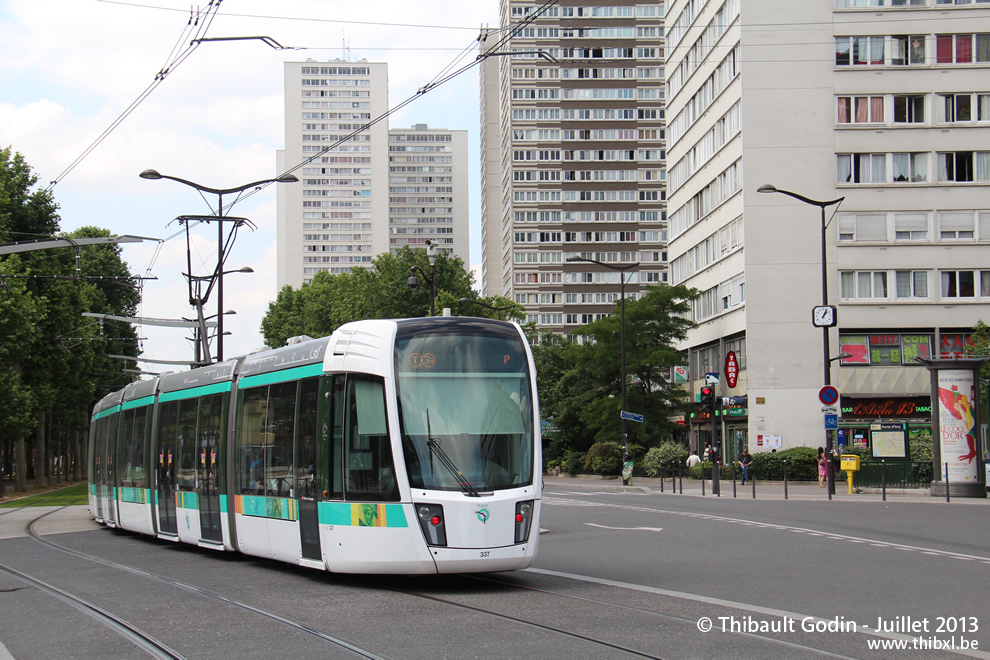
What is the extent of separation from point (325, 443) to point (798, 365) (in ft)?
134

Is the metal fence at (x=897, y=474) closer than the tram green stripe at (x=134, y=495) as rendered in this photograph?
No

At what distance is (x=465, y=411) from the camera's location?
492 inches

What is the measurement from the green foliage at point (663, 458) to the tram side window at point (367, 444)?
35.9m

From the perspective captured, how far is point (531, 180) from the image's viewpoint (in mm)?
122812

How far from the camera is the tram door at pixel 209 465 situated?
674 inches

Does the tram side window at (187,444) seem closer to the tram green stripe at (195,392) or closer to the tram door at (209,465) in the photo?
the tram green stripe at (195,392)

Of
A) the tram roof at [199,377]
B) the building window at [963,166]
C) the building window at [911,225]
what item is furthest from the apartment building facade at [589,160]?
the tram roof at [199,377]

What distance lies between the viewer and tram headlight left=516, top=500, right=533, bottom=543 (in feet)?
40.1

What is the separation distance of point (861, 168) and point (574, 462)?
2028cm

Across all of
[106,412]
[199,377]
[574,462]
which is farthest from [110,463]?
[574,462]

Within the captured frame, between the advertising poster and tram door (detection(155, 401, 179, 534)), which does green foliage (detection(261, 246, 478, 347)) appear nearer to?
the advertising poster

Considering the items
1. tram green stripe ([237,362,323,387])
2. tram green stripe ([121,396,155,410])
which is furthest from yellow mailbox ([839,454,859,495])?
tram green stripe ([237,362,323,387])

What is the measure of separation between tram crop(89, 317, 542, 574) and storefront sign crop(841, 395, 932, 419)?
40.5 m

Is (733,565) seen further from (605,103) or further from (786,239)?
(605,103)
